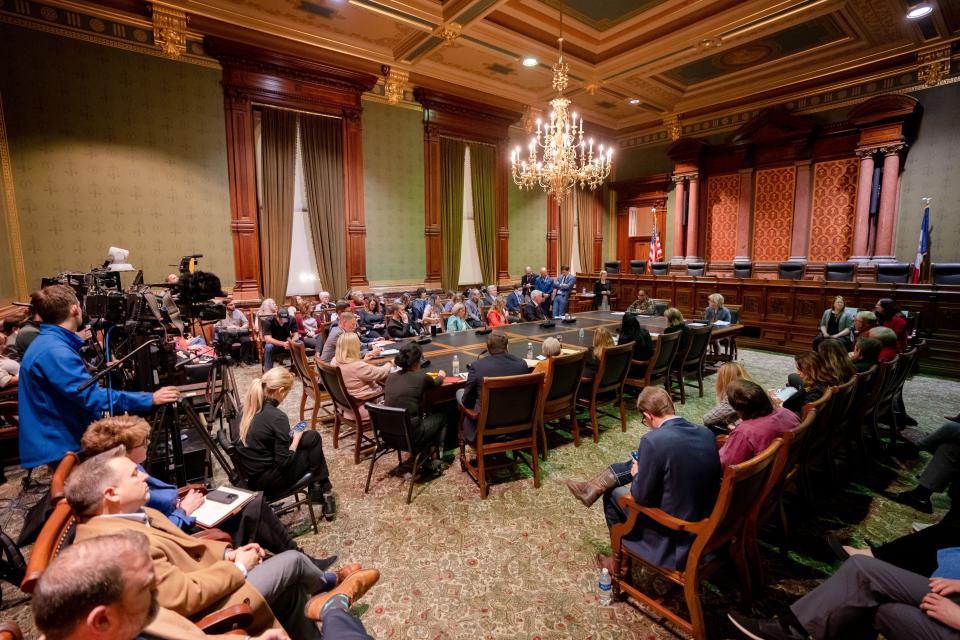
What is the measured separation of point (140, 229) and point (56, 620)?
7.23 meters

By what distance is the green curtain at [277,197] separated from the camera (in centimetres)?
738

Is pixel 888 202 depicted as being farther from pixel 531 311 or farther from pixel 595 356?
pixel 595 356

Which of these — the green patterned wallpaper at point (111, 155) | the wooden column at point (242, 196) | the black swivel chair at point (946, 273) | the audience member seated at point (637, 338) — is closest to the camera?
the audience member seated at point (637, 338)

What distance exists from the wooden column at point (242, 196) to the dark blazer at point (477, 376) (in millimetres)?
5565

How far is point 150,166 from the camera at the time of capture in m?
6.47

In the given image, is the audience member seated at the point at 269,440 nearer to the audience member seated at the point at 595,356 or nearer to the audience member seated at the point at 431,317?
the audience member seated at the point at 595,356

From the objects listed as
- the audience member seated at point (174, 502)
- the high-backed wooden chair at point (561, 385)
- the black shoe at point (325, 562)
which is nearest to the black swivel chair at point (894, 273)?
the high-backed wooden chair at point (561, 385)

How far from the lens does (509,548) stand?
262 cm

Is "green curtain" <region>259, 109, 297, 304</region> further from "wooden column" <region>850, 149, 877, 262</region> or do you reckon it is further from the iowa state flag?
the iowa state flag

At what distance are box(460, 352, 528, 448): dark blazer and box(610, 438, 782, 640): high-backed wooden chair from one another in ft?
4.44

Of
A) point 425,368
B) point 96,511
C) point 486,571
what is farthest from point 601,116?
point 96,511

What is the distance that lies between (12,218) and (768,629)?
8573 millimetres

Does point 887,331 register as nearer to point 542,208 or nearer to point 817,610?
point 817,610

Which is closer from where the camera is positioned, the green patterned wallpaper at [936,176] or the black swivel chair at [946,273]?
the black swivel chair at [946,273]
